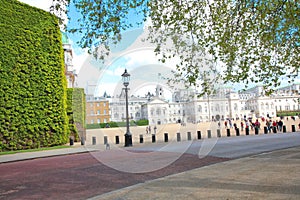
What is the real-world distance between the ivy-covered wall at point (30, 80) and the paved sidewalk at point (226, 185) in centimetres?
1524

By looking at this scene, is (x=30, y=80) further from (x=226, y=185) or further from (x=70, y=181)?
(x=226, y=185)

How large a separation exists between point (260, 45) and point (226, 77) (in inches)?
49.9

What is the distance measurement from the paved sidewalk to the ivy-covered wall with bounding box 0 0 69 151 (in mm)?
15238

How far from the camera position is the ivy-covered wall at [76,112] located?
1024 inches

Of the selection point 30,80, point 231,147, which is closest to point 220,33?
point 231,147

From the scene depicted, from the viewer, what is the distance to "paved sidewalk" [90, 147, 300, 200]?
17.6ft

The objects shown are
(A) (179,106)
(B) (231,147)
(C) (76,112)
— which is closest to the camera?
(A) (179,106)

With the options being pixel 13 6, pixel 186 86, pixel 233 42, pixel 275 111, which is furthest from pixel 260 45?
pixel 275 111

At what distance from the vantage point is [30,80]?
2078 centimetres

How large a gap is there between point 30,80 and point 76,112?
660 cm

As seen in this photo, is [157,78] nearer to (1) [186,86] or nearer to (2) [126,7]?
(1) [186,86]

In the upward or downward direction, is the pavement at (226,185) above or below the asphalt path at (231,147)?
below

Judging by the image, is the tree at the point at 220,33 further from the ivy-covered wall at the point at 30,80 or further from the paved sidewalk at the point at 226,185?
the ivy-covered wall at the point at 30,80

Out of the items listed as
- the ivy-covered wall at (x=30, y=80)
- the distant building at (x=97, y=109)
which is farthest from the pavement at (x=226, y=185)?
the ivy-covered wall at (x=30, y=80)
